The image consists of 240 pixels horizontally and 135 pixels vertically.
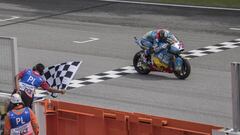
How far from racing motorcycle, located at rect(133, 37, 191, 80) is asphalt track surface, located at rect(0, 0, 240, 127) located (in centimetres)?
19

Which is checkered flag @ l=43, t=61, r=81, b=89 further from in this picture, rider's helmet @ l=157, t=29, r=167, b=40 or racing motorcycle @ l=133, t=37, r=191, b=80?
rider's helmet @ l=157, t=29, r=167, b=40

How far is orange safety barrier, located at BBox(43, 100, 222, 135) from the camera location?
12336 millimetres

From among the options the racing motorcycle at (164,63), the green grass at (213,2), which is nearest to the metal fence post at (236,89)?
the racing motorcycle at (164,63)

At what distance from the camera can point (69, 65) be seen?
48.6 feet

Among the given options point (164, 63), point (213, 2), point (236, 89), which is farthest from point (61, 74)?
point (213, 2)

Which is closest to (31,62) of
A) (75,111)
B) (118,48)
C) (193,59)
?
(118,48)

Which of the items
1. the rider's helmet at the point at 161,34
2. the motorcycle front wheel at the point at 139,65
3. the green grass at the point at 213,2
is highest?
the green grass at the point at 213,2

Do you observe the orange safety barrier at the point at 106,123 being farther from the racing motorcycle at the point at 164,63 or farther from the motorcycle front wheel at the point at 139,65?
the motorcycle front wheel at the point at 139,65

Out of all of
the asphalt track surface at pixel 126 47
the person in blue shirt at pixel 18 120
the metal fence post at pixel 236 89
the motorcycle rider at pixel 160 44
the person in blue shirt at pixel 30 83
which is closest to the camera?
the metal fence post at pixel 236 89

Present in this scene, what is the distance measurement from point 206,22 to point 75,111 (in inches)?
496

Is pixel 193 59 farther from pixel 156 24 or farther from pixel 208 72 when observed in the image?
pixel 156 24

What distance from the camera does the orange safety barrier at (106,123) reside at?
40.5 feet

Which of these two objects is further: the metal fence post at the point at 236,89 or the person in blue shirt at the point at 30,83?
the person in blue shirt at the point at 30,83

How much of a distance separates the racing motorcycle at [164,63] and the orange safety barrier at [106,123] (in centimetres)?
580
